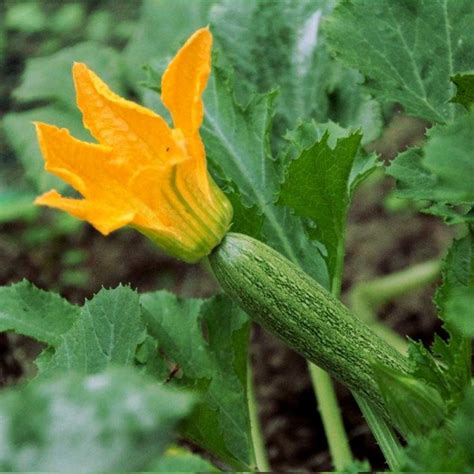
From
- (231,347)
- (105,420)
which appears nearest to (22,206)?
(231,347)

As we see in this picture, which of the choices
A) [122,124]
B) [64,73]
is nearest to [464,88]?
[122,124]

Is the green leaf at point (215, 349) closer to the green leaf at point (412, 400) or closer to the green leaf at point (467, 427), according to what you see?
the green leaf at point (412, 400)

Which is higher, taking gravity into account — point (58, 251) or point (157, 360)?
point (157, 360)

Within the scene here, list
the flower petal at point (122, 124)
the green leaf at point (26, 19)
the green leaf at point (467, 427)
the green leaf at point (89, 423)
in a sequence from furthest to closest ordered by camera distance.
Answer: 1. the green leaf at point (26, 19)
2. the flower petal at point (122, 124)
3. the green leaf at point (467, 427)
4. the green leaf at point (89, 423)

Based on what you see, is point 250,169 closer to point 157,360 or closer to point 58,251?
point 157,360

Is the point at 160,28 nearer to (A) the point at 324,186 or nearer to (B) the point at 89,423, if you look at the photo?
(A) the point at 324,186

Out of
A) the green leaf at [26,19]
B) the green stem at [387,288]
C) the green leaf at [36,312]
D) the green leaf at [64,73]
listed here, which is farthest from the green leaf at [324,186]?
the green leaf at [26,19]
